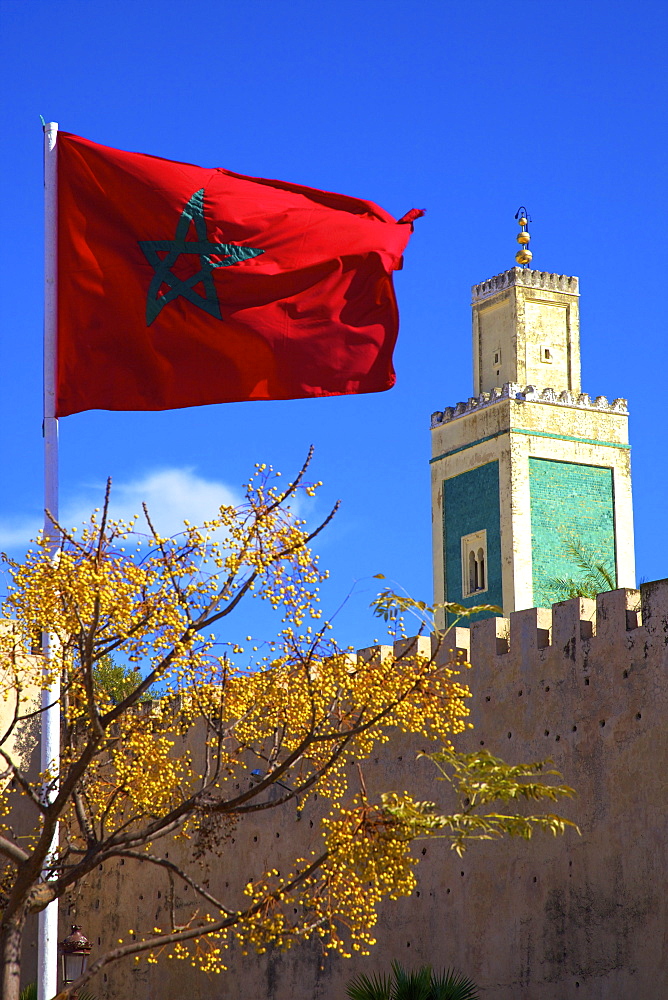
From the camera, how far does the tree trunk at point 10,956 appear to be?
8.77m

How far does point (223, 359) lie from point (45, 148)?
6.66ft

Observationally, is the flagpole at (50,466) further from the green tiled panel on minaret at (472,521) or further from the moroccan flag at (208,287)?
the green tiled panel on minaret at (472,521)

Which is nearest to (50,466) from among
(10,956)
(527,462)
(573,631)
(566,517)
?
(10,956)

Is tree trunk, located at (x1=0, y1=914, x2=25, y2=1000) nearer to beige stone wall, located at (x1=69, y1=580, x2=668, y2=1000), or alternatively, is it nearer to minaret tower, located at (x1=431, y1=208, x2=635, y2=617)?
beige stone wall, located at (x1=69, y1=580, x2=668, y2=1000)

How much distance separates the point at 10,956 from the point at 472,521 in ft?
99.0

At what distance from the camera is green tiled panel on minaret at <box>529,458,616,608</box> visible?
37.1m

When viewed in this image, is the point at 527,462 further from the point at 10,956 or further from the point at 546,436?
the point at 10,956

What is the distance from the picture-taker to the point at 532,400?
37875 millimetres

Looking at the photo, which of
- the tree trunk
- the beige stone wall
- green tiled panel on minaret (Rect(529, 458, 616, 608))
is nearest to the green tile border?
green tiled panel on minaret (Rect(529, 458, 616, 608))

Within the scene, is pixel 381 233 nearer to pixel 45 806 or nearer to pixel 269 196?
pixel 269 196

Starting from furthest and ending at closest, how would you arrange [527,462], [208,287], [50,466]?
[527,462] < [208,287] < [50,466]

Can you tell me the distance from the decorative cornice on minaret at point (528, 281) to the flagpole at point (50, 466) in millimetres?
27739

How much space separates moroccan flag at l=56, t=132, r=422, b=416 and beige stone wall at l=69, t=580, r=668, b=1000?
491cm

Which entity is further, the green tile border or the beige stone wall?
the green tile border
